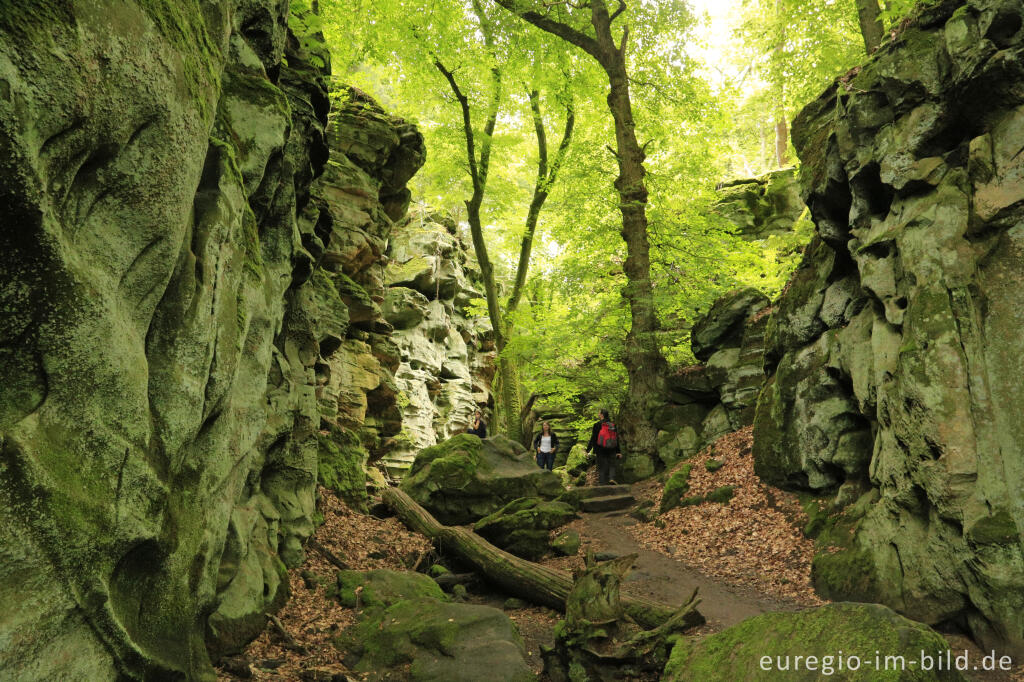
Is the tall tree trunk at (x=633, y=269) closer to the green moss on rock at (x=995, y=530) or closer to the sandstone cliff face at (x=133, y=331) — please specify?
the green moss on rock at (x=995, y=530)

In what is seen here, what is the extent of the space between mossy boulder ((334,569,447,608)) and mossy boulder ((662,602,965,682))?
4.54 meters

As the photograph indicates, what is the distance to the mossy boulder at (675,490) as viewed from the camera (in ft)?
39.8

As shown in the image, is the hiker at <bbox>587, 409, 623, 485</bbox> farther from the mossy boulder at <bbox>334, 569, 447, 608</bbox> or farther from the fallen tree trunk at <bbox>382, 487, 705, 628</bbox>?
the mossy boulder at <bbox>334, 569, 447, 608</bbox>

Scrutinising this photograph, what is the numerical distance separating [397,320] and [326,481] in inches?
524

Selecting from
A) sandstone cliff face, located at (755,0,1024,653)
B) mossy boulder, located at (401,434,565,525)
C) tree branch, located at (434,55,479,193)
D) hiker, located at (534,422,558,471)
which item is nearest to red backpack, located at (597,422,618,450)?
hiker, located at (534,422,558,471)

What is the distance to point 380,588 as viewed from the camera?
27.9 ft

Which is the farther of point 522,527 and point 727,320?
point 727,320

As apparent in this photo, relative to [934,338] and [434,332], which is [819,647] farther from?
[434,332]

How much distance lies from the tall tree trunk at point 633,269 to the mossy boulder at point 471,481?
323 cm

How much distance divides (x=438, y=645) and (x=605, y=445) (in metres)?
9.61

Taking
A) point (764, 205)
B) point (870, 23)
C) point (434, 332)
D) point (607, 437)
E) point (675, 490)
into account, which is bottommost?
point (675, 490)

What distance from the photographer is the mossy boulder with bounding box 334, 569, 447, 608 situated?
26.9 ft

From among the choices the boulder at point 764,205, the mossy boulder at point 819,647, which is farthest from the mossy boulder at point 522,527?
the boulder at point 764,205

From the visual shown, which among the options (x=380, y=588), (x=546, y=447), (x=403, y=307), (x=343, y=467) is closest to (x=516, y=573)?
(x=380, y=588)
